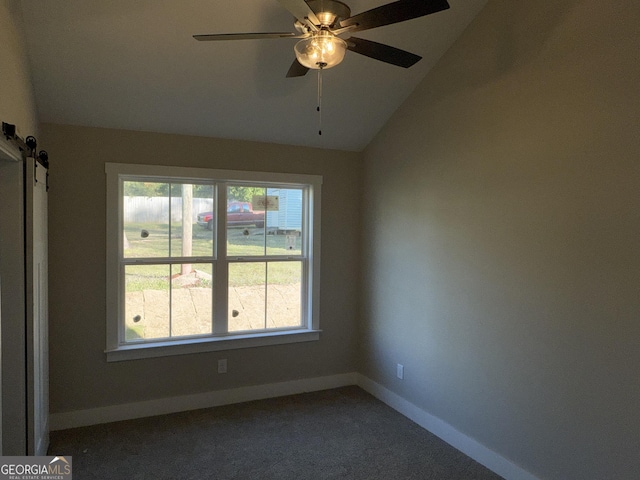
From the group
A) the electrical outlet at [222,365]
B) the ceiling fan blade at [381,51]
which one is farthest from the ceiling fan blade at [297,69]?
the electrical outlet at [222,365]

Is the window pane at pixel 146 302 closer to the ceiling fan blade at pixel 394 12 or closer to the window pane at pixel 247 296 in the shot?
the window pane at pixel 247 296

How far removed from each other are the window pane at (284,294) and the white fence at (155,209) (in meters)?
0.81

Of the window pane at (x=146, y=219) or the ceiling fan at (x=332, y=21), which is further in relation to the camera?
the window pane at (x=146, y=219)

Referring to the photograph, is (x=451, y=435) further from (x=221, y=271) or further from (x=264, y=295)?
(x=221, y=271)

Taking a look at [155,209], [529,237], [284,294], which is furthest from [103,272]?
[529,237]

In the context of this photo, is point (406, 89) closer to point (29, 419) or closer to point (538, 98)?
point (538, 98)

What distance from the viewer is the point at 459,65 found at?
2.88 m

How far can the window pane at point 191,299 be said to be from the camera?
11.5ft

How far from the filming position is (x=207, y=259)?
3572 millimetres

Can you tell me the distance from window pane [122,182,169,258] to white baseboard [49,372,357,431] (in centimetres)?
117

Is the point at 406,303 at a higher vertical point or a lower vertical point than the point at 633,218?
lower

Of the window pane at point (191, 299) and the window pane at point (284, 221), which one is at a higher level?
the window pane at point (284, 221)

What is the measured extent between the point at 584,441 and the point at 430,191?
178cm

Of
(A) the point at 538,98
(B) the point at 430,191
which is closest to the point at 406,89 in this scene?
(B) the point at 430,191
